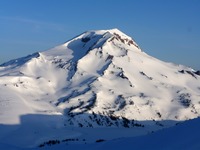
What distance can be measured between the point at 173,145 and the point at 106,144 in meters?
11.9

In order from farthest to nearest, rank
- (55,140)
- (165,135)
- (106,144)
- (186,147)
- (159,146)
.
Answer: (55,140) → (106,144) → (165,135) → (159,146) → (186,147)

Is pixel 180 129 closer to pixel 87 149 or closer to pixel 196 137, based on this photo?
pixel 196 137

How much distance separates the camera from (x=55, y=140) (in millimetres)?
191375

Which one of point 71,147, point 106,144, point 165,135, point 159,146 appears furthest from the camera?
point 71,147

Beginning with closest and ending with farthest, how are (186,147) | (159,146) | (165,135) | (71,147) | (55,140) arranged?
(186,147) → (159,146) → (165,135) → (71,147) → (55,140)

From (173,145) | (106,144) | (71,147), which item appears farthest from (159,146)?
(71,147)

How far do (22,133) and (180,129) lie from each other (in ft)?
491

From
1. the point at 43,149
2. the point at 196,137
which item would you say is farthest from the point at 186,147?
the point at 43,149

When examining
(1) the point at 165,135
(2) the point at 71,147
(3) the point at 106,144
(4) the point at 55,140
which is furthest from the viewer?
(4) the point at 55,140

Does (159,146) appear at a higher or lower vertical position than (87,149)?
lower

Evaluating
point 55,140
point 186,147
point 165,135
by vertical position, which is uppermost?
point 55,140

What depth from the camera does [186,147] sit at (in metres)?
42.8

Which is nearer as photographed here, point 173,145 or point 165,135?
point 173,145

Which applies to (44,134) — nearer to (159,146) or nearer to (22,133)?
(22,133)
